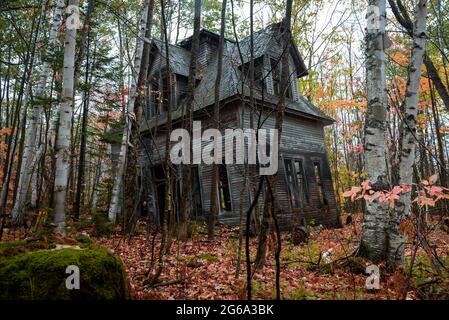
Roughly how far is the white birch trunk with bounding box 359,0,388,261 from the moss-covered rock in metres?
4.62

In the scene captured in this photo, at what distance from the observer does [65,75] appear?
296 inches

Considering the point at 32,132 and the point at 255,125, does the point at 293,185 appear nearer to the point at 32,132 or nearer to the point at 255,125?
the point at 255,125

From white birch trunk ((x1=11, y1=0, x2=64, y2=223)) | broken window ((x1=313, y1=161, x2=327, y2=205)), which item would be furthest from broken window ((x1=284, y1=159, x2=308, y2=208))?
white birch trunk ((x1=11, y1=0, x2=64, y2=223))

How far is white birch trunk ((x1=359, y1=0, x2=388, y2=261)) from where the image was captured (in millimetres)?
5750

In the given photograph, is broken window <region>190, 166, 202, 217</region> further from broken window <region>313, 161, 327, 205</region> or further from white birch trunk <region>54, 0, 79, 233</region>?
white birch trunk <region>54, 0, 79, 233</region>

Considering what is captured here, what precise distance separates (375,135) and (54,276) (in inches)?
222

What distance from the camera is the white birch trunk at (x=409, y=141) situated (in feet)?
18.3

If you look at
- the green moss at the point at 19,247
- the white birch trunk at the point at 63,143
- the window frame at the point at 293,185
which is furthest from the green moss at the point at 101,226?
the window frame at the point at 293,185

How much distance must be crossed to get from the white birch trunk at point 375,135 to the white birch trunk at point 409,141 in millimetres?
176

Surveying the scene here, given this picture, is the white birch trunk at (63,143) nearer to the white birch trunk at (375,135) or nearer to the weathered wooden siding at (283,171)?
the weathered wooden siding at (283,171)

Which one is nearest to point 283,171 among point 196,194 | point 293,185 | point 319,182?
point 293,185

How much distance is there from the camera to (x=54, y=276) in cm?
301

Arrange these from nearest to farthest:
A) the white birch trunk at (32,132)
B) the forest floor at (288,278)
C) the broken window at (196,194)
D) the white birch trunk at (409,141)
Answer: the forest floor at (288,278), the white birch trunk at (409,141), the white birch trunk at (32,132), the broken window at (196,194)
